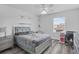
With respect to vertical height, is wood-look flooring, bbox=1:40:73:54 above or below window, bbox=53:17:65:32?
below

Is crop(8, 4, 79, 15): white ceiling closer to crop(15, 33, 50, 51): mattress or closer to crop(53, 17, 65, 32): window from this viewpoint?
crop(53, 17, 65, 32): window

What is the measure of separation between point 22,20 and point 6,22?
256 millimetres

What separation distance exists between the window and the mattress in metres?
0.22

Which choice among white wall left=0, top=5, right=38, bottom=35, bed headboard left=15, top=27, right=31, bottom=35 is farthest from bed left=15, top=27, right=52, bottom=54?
white wall left=0, top=5, right=38, bottom=35

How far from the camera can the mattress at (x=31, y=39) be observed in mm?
1041

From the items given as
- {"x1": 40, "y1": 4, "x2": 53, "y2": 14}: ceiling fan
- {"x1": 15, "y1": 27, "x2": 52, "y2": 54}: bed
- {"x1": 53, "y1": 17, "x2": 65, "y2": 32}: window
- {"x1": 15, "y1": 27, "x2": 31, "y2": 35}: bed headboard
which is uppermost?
{"x1": 40, "y1": 4, "x2": 53, "y2": 14}: ceiling fan

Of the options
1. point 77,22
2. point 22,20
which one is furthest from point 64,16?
point 22,20

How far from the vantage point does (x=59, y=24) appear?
1094 mm

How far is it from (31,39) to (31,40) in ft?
0.06

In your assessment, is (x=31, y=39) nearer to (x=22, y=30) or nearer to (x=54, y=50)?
(x=22, y=30)

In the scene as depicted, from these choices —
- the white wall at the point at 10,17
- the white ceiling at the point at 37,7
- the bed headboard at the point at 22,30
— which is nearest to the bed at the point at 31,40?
the bed headboard at the point at 22,30

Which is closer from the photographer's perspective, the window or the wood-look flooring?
the wood-look flooring

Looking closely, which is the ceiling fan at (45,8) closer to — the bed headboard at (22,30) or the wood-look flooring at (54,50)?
the bed headboard at (22,30)

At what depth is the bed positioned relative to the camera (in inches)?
40.6
